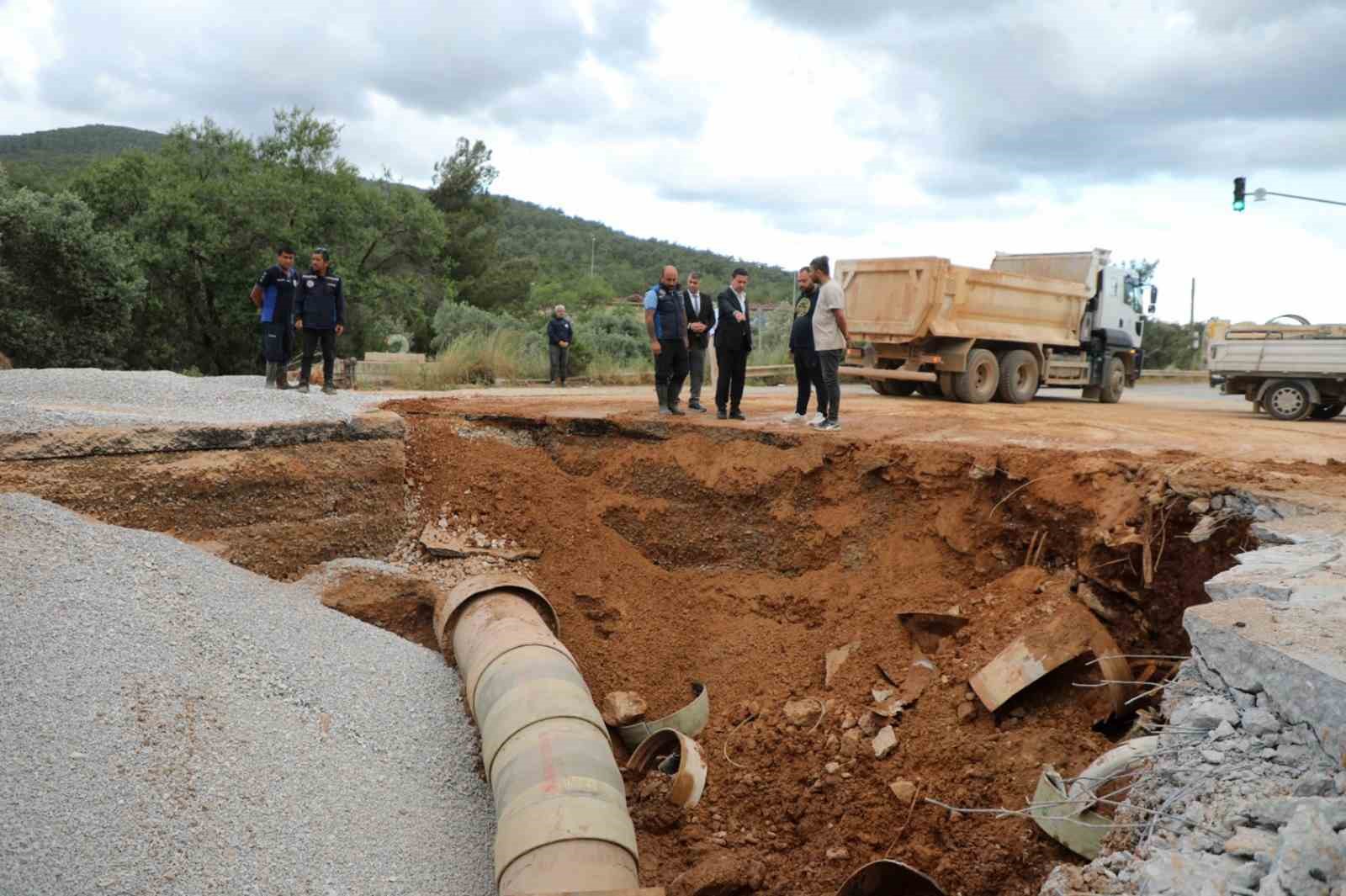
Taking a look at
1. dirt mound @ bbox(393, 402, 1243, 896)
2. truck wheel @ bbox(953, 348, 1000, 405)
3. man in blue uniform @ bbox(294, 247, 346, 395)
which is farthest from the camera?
truck wheel @ bbox(953, 348, 1000, 405)

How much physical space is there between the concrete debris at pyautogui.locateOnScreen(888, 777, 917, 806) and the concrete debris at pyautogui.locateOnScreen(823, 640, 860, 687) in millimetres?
1313

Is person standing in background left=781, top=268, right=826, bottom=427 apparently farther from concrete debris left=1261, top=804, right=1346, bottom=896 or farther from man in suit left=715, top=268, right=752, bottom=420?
concrete debris left=1261, top=804, right=1346, bottom=896

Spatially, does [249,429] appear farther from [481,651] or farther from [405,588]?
[481,651]

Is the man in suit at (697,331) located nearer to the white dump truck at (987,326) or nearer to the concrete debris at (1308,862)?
the white dump truck at (987,326)

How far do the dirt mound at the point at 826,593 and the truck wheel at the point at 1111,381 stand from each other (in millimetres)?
9149

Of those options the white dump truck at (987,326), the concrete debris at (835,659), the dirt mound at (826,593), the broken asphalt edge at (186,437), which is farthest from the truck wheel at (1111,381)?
the broken asphalt edge at (186,437)

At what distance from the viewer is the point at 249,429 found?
788cm

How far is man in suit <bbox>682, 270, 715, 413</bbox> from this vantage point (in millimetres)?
10047

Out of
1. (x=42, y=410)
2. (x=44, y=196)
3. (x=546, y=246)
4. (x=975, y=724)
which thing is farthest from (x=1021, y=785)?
(x=546, y=246)

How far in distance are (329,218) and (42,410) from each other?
1692cm

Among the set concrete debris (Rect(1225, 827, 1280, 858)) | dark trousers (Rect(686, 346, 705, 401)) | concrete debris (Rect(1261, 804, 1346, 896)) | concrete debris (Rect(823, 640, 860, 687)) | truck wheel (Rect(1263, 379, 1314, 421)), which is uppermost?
dark trousers (Rect(686, 346, 705, 401))

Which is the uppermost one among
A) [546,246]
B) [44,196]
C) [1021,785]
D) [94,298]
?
[546,246]

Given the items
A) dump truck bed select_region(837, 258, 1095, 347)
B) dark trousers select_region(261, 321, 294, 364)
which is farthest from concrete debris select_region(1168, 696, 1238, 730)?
dark trousers select_region(261, 321, 294, 364)

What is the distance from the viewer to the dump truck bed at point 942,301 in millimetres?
12867
